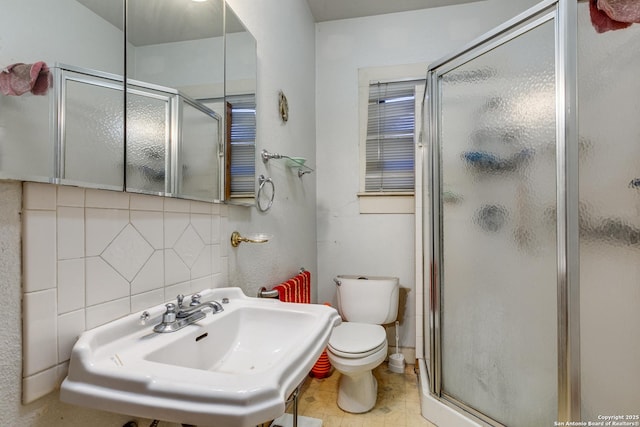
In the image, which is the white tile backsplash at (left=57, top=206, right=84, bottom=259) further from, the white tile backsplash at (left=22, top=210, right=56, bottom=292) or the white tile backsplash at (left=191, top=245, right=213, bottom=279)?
the white tile backsplash at (left=191, top=245, right=213, bottom=279)

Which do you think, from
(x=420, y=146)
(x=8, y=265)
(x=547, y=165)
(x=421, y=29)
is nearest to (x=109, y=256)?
(x=8, y=265)

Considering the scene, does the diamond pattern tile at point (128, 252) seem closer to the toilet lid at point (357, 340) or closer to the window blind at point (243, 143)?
the window blind at point (243, 143)

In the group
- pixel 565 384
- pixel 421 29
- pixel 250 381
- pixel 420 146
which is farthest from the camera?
pixel 421 29

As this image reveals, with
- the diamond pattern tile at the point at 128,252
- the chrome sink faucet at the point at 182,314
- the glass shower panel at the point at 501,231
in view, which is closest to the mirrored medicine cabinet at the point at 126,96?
the diamond pattern tile at the point at 128,252

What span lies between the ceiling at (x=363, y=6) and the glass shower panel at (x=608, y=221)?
4.69 feet

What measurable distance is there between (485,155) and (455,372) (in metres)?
1.09

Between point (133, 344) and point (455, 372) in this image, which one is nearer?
point (133, 344)

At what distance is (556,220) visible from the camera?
3.50 ft

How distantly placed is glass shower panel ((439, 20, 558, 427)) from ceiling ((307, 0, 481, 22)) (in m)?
1.07

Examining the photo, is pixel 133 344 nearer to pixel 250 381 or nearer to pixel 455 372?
pixel 250 381

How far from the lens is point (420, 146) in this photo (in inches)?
80.7

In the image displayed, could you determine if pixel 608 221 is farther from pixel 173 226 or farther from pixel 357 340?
pixel 173 226

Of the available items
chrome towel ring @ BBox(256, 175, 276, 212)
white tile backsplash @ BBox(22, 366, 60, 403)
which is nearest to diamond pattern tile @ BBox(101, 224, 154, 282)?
white tile backsplash @ BBox(22, 366, 60, 403)

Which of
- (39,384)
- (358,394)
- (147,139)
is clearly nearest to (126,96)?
(147,139)
